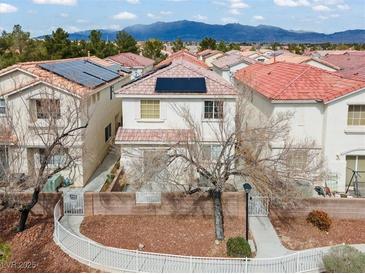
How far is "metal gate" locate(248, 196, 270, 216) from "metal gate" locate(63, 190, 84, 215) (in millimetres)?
8151

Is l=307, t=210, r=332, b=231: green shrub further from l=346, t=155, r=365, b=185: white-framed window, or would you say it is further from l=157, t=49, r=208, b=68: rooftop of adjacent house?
l=157, t=49, r=208, b=68: rooftop of adjacent house

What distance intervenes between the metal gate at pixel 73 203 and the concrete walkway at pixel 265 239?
8.18 m

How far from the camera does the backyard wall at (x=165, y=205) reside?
19.3m

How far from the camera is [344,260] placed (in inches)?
548

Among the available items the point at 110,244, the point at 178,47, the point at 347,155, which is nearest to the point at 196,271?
the point at 110,244

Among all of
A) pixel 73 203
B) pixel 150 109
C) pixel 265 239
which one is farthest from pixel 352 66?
pixel 73 203

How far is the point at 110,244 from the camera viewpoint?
55.8 feet

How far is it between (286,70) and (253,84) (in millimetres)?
2518

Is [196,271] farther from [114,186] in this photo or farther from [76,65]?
[76,65]

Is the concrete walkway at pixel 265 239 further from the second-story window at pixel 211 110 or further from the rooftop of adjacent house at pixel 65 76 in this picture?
the rooftop of adjacent house at pixel 65 76

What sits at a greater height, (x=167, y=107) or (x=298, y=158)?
(x=167, y=107)

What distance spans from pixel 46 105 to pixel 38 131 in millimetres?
1755

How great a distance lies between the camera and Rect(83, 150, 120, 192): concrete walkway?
23.4 meters

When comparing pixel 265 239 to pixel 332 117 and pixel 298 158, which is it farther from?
pixel 332 117
